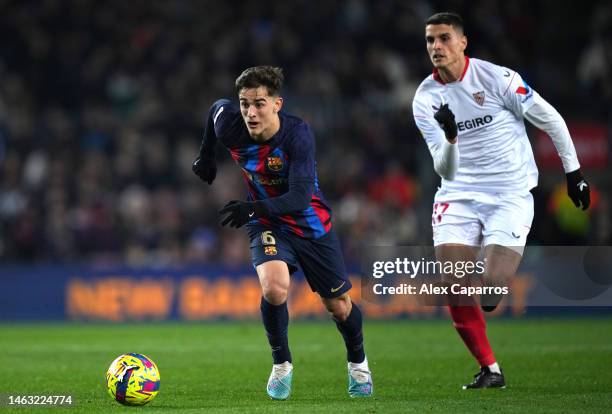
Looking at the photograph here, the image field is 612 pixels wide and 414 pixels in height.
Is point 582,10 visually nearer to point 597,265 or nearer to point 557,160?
point 557,160

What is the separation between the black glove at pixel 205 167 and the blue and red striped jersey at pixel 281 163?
1.41ft

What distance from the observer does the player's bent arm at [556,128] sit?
28.0ft

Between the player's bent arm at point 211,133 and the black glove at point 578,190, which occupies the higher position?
the player's bent arm at point 211,133

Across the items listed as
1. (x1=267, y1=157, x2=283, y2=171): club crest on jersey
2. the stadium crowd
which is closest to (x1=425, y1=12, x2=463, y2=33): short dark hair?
(x1=267, y1=157, x2=283, y2=171): club crest on jersey

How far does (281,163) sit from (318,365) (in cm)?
351

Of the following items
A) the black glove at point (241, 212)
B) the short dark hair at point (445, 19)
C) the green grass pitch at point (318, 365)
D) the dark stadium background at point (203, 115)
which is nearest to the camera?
the black glove at point (241, 212)

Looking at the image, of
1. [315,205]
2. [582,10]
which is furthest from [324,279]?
[582,10]

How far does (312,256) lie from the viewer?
8070 millimetres

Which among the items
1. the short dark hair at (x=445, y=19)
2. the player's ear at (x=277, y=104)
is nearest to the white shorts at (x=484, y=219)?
the short dark hair at (x=445, y=19)

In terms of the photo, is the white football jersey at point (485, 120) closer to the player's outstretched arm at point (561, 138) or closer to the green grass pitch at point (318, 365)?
the player's outstretched arm at point (561, 138)

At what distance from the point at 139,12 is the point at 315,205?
14619mm

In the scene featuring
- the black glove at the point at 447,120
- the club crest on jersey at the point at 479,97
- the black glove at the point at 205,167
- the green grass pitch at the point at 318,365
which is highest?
the club crest on jersey at the point at 479,97

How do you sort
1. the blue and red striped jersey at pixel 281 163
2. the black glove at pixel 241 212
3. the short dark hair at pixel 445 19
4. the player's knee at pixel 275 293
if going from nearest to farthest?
the black glove at pixel 241 212
the player's knee at pixel 275 293
the blue and red striped jersey at pixel 281 163
the short dark hair at pixel 445 19

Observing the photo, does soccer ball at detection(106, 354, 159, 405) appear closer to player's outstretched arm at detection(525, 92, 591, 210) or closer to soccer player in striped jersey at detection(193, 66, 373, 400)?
soccer player in striped jersey at detection(193, 66, 373, 400)
